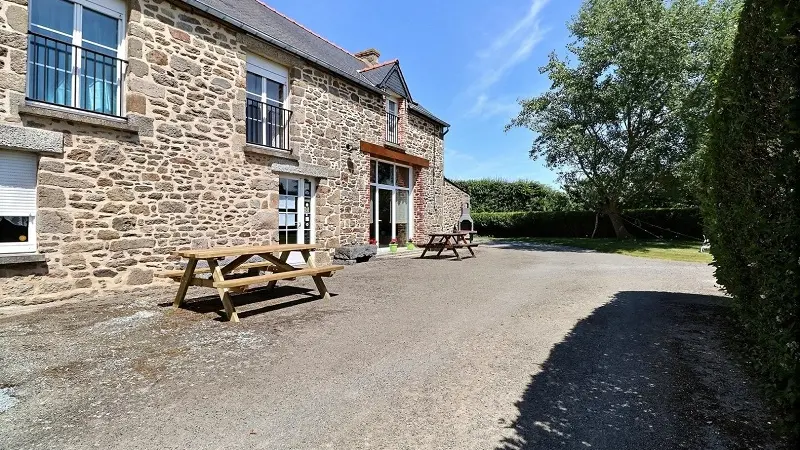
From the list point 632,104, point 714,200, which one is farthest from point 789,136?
point 632,104

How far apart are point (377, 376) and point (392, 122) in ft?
37.0

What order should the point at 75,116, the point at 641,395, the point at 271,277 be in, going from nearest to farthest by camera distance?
the point at 641,395
the point at 271,277
the point at 75,116

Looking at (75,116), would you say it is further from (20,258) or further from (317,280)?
(317,280)

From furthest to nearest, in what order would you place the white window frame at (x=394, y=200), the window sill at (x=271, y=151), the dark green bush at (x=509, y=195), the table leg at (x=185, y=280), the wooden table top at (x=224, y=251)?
1. the dark green bush at (x=509, y=195)
2. the white window frame at (x=394, y=200)
3. the window sill at (x=271, y=151)
4. the table leg at (x=185, y=280)
5. the wooden table top at (x=224, y=251)

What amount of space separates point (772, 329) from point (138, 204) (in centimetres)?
811

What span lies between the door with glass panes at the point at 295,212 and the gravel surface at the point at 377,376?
145 inches

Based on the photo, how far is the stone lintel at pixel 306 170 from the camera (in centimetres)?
935

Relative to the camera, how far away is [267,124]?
9375 mm

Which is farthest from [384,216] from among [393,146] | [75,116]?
[75,116]

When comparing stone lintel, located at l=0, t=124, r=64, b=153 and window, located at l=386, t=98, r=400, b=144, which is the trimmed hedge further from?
stone lintel, located at l=0, t=124, r=64, b=153

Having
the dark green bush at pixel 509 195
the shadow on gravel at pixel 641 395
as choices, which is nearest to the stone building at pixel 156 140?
the shadow on gravel at pixel 641 395

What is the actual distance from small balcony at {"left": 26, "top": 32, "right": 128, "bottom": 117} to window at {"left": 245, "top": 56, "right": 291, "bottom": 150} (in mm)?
2567

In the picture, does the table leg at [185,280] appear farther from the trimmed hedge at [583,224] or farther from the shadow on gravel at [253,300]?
the trimmed hedge at [583,224]

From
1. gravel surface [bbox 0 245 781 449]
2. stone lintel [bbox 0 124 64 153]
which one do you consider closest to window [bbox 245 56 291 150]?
stone lintel [bbox 0 124 64 153]
